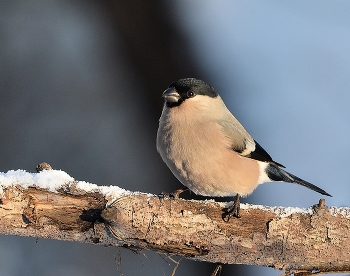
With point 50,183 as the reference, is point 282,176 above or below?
below

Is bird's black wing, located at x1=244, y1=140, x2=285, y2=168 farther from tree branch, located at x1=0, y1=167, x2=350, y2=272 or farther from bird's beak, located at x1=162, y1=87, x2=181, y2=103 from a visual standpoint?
tree branch, located at x1=0, y1=167, x2=350, y2=272

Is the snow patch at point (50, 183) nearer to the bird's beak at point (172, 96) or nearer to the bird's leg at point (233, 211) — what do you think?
the bird's leg at point (233, 211)

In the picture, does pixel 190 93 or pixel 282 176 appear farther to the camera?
pixel 282 176

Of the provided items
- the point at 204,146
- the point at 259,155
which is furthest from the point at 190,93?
the point at 259,155

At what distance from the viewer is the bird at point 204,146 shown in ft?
13.1

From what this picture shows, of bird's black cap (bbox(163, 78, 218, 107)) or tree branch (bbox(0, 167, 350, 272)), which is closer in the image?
tree branch (bbox(0, 167, 350, 272))

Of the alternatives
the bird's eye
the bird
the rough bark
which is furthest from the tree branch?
the bird's eye

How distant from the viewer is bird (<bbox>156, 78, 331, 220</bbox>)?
399 cm

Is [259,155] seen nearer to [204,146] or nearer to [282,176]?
[282,176]

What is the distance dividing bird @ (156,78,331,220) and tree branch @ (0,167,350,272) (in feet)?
1.56

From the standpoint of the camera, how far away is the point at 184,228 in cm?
340

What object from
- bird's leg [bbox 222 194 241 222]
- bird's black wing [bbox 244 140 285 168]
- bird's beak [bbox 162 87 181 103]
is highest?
bird's beak [bbox 162 87 181 103]

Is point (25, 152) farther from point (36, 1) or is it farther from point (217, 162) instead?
point (217, 162)

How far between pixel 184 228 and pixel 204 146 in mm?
837
